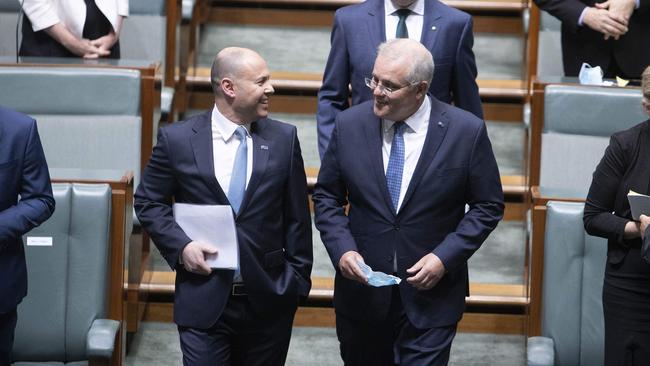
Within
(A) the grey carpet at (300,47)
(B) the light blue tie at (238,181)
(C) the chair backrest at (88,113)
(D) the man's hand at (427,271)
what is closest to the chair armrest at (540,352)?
(D) the man's hand at (427,271)

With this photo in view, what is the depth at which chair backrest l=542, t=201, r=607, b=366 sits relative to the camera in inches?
81.8

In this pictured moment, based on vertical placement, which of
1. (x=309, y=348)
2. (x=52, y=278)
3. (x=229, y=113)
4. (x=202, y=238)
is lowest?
(x=309, y=348)

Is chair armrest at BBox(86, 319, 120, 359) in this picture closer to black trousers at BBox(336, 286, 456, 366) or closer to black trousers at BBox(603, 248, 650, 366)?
black trousers at BBox(336, 286, 456, 366)

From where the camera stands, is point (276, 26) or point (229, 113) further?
point (276, 26)

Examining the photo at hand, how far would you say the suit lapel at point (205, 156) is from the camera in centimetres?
174

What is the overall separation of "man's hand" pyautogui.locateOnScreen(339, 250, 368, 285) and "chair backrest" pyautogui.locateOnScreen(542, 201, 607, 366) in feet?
1.51

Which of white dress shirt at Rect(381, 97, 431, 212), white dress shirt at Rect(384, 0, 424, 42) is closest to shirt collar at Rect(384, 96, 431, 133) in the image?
white dress shirt at Rect(381, 97, 431, 212)

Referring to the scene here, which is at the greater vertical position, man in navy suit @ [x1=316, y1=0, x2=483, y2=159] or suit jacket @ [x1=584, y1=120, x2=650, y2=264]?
man in navy suit @ [x1=316, y1=0, x2=483, y2=159]

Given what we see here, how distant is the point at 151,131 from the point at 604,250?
3.06 feet

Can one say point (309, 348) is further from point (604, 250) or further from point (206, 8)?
point (206, 8)

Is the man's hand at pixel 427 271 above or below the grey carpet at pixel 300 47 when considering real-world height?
below

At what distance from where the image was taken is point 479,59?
320 centimetres

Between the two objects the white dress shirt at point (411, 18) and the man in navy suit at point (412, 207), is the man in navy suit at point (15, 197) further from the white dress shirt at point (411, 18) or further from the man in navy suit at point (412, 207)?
the white dress shirt at point (411, 18)

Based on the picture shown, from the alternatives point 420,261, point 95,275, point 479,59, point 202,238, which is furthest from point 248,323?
point 479,59
